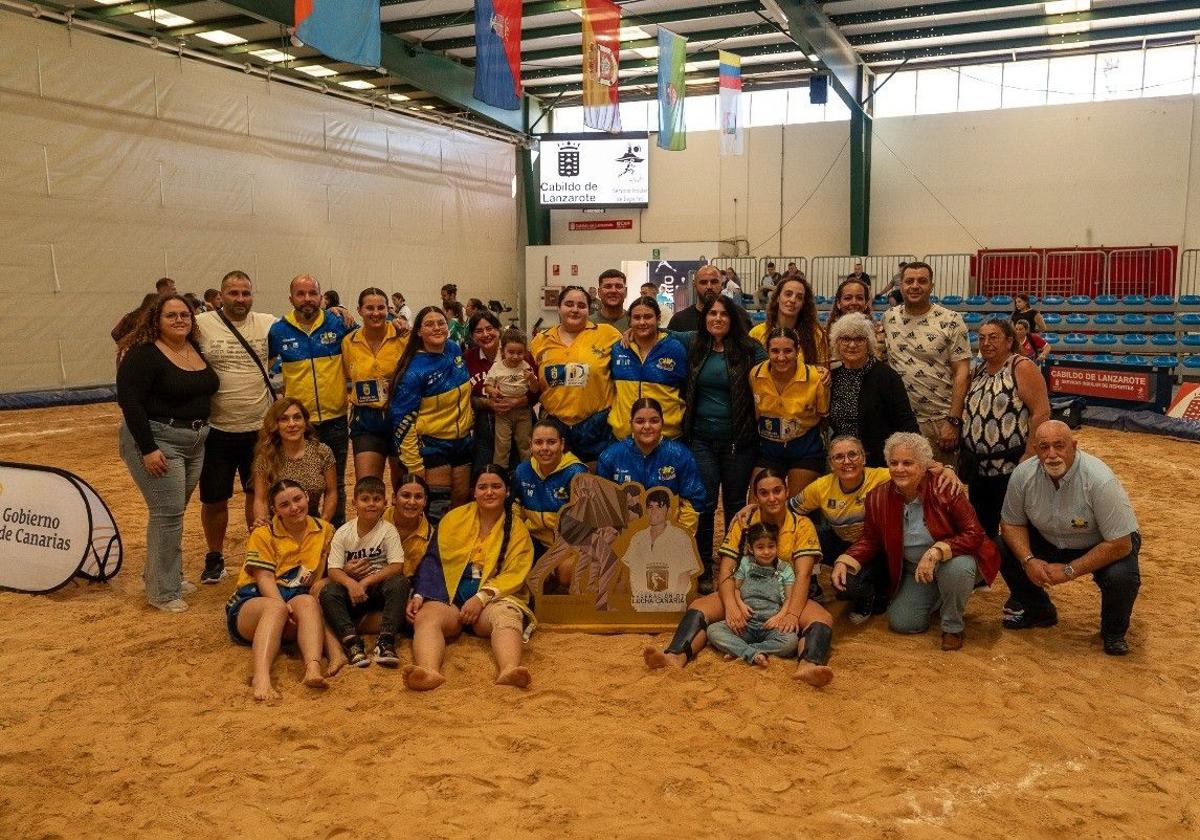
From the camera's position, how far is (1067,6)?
16.5 m

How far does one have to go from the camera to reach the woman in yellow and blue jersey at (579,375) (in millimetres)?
5504

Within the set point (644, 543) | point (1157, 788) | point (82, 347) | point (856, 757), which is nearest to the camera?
point (1157, 788)

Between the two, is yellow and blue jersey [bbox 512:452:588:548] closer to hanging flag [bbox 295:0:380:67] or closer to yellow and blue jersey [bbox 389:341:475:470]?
yellow and blue jersey [bbox 389:341:475:470]

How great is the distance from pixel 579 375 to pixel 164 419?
2.24 metres

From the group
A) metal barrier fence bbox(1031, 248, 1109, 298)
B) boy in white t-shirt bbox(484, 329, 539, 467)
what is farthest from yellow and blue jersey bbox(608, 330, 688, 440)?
metal barrier fence bbox(1031, 248, 1109, 298)

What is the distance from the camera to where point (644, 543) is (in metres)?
4.98

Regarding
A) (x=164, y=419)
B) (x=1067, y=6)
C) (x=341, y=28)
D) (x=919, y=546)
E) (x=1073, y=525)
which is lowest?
(x=919, y=546)

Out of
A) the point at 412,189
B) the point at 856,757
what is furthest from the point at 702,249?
the point at 856,757

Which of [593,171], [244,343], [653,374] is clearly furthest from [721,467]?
[593,171]

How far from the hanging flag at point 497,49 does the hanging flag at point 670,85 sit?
3.89 metres

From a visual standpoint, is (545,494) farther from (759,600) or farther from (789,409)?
(789,409)

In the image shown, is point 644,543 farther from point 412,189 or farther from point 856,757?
point 412,189

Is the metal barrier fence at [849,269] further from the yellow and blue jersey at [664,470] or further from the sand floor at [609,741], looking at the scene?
the sand floor at [609,741]

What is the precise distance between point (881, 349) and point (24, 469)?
5014mm
